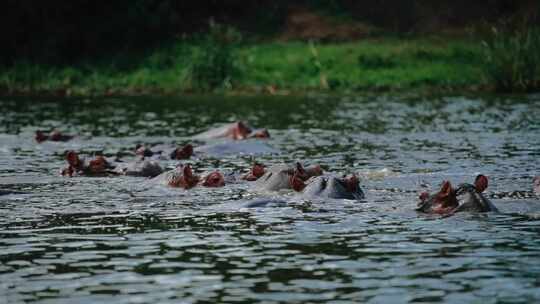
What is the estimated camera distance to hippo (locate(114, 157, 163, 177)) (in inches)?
669

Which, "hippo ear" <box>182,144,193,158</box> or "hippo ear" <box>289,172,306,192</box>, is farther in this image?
"hippo ear" <box>182,144,193,158</box>

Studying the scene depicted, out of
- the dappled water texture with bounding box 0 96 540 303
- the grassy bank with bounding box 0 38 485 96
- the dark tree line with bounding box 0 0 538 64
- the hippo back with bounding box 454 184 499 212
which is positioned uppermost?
the dark tree line with bounding box 0 0 538 64

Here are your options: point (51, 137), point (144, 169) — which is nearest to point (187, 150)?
point (144, 169)

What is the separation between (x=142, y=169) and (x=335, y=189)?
3.95 m

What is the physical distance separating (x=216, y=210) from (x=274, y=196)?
1151 millimetres

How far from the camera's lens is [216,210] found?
13.5 m

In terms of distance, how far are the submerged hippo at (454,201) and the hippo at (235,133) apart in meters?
10.00

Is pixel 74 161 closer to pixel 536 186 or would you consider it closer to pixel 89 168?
pixel 89 168

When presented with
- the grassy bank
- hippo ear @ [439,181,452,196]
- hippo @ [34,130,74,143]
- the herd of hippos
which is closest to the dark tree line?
the grassy bank

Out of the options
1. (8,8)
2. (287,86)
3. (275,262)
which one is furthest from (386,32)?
(275,262)

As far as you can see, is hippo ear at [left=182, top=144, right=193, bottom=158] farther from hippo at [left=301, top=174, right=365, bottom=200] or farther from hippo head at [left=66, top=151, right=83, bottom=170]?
hippo at [left=301, top=174, right=365, bottom=200]

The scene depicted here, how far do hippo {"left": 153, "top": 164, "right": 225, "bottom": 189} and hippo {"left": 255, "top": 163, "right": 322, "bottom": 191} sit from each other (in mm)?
607

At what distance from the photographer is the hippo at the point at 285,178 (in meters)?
14.5

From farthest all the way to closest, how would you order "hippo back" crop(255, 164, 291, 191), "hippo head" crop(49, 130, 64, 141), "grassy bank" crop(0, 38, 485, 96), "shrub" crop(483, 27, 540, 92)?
"grassy bank" crop(0, 38, 485, 96) → "shrub" crop(483, 27, 540, 92) → "hippo head" crop(49, 130, 64, 141) → "hippo back" crop(255, 164, 291, 191)
